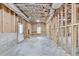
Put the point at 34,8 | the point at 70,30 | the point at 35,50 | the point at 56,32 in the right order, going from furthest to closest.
Answer: 1. the point at 34,8
2. the point at 56,32
3. the point at 35,50
4. the point at 70,30

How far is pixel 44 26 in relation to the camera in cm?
2189

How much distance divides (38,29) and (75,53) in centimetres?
1717

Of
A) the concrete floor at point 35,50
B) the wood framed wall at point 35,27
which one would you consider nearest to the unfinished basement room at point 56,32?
the concrete floor at point 35,50

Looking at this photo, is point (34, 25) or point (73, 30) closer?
point (73, 30)

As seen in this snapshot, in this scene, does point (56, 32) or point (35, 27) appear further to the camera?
point (35, 27)

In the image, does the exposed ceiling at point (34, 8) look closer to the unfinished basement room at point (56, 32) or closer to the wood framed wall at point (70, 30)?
the unfinished basement room at point (56, 32)

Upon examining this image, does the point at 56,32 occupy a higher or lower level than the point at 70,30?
lower

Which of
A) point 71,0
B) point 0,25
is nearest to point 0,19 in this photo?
point 0,25

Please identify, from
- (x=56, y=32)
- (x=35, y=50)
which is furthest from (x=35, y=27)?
(x=35, y=50)

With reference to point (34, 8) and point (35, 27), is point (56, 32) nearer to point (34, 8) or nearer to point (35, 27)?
point (34, 8)

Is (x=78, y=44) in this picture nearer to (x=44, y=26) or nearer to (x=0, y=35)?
(x=0, y=35)

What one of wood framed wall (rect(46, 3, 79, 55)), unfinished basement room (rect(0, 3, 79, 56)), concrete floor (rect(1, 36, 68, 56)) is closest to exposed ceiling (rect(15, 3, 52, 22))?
unfinished basement room (rect(0, 3, 79, 56))

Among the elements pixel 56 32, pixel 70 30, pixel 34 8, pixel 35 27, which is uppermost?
pixel 34 8

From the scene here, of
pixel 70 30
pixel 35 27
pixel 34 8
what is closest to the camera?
pixel 70 30
